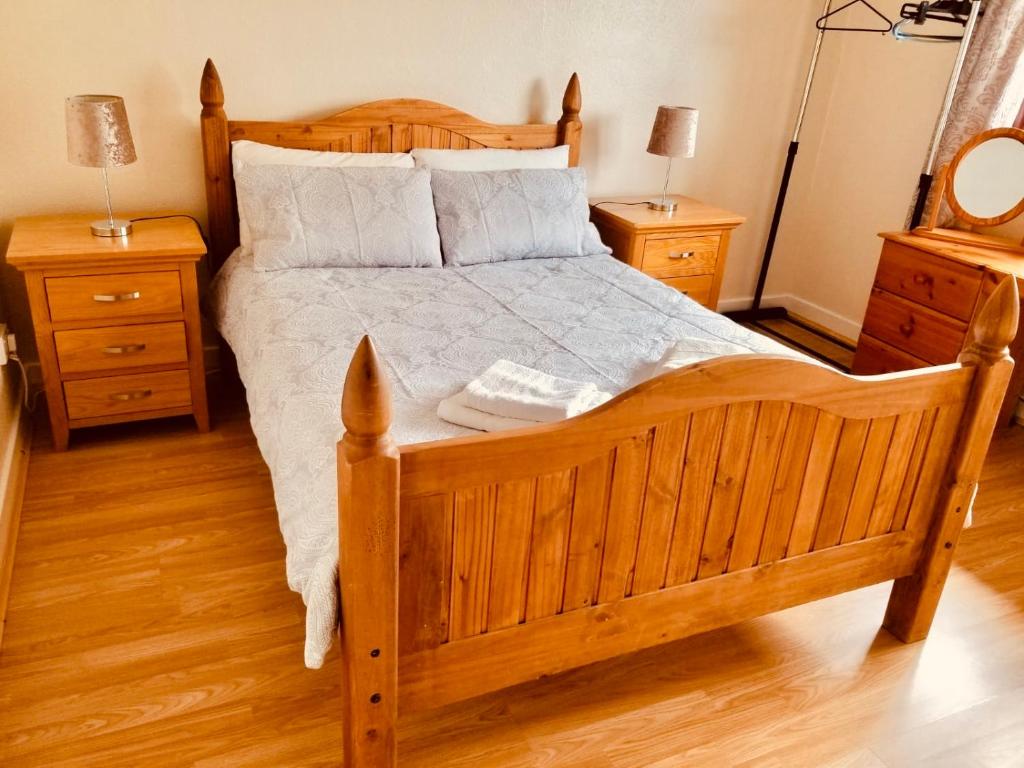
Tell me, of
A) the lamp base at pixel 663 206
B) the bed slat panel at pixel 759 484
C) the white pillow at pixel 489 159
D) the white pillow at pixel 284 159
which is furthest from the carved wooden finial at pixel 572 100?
the bed slat panel at pixel 759 484

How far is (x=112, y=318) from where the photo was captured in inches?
97.4

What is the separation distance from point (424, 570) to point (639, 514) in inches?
16.3

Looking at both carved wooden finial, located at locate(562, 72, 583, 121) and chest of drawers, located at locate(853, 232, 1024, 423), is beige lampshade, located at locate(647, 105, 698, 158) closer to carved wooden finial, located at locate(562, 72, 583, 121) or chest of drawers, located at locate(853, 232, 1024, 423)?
carved wooden finial, located at locate(562, 72, 583, 121)

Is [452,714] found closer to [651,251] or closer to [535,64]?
[651,251]

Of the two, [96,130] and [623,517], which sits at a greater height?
[96,130]

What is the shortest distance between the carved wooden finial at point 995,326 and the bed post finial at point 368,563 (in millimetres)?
1253

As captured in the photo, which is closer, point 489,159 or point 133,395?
point 133,395

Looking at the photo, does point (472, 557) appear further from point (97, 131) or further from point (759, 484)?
point (97, 131)

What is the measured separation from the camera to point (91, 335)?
2465 mm

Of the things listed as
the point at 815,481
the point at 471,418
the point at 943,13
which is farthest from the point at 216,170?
the point at 943,13

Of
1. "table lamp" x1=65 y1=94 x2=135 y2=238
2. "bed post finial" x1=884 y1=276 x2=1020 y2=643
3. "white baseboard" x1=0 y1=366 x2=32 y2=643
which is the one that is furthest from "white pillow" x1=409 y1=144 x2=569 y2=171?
"bed post finial" x1=884 y1=276 x2=1020 y2=643

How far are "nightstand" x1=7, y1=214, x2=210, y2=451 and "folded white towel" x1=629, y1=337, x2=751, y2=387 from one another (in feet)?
4.76

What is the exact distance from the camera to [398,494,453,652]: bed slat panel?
4.23ft

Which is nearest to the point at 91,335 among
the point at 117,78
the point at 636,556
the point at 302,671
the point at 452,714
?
the point at 117,78
